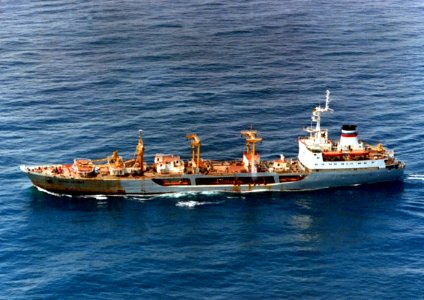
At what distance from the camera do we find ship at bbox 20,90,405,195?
493 ft

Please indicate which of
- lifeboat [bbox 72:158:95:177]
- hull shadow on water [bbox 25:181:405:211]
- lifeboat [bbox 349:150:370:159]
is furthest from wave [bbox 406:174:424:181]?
lifeboat [bbox 72:158:95:177]

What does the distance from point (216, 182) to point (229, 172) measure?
325 cm

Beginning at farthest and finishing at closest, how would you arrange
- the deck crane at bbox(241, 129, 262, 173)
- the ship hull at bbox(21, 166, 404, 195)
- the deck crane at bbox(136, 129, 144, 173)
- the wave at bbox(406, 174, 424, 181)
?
the wave at bbox(406, 174, 424, 181) → the deck crane at bbox(241, 129, 262, 173) → the deck crane at bbox(136, 129, 144, 173) → the ship hull at bbox(21, 166, 404, 195)

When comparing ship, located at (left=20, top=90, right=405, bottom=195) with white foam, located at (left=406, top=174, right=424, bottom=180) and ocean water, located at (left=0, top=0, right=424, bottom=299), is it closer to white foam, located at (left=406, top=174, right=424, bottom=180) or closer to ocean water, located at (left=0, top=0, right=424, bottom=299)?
ocean water, located at (left=0, top=0, right=424, bottom=299)

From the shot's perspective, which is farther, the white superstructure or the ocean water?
the white superstructure

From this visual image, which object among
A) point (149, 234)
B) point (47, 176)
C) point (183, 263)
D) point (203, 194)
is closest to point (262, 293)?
point (183, 263)

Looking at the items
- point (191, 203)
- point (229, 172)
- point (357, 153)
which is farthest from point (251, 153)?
point (357, 153)

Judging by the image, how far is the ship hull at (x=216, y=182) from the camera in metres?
150

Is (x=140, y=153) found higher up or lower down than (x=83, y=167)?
higher up

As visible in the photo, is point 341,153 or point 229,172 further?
point 341,153

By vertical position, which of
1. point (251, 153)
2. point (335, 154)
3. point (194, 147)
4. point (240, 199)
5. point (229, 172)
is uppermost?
point (194, 147)

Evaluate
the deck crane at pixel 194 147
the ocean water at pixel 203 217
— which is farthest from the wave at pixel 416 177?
the deck crane at pixel 194 147

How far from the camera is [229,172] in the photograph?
6019 inches

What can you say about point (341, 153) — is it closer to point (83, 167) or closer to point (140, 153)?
point (140, 153)
